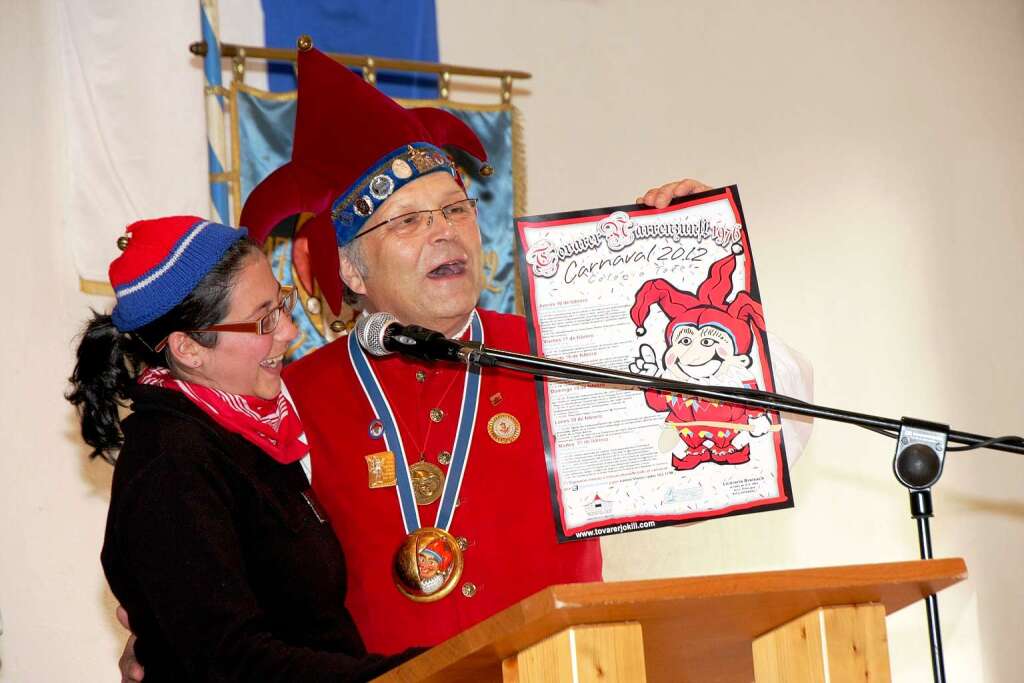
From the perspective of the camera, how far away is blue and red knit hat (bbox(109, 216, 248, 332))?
6.63ft

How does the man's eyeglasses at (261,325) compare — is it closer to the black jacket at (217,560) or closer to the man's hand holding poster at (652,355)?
the black jacket at (217,560)

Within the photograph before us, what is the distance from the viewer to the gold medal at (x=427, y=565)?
7.45 ft

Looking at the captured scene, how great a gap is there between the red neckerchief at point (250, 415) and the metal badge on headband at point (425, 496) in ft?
0.93

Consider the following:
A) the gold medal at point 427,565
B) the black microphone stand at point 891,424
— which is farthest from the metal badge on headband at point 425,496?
the black microphone stand at point 891,424

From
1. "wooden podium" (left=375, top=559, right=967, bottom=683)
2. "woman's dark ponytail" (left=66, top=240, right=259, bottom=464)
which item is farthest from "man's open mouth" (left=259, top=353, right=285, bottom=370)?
"wooden podium" (left=375, top=559, right=967, bottom=683)

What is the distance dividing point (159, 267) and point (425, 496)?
75cm

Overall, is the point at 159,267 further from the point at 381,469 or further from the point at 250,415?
the point at 381,469

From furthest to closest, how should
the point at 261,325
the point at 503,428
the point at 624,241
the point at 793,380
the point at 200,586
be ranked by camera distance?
the point at 503,428 < the point at 793,380 < the point at 624,241 < the point at 261,325 < the point at 200,586

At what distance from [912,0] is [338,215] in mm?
3238

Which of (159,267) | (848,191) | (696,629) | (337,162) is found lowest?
(696,629)

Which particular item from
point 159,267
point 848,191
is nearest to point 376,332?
point 159,267

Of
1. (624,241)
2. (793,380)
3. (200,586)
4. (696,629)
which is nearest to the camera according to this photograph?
(696,629)

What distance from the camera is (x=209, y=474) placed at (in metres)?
1.89

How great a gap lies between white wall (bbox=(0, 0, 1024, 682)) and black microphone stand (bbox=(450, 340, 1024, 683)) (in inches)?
94.8
